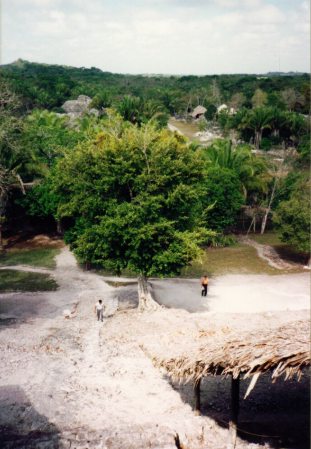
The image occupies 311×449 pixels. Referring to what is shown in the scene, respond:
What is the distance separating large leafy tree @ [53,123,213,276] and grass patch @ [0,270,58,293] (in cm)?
679

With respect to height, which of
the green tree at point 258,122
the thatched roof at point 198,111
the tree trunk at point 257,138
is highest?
the thatched roof at point 198,111

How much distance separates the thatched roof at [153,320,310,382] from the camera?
9.66m

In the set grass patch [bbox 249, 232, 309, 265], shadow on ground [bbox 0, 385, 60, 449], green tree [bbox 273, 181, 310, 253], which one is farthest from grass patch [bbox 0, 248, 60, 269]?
shadow on ground [bbox 0, 385, 60, 449]

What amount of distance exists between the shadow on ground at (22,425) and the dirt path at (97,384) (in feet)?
0.09

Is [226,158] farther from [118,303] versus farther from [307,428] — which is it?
[307,428]

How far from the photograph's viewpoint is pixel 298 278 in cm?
2947

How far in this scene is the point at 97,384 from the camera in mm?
15297

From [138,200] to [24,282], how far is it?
39.4 ft

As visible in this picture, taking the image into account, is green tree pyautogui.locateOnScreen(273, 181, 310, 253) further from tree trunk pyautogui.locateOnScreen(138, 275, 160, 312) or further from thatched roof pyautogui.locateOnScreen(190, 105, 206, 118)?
thatched roof pyautogui.locateOnScreen(190, 105, 206, 118)

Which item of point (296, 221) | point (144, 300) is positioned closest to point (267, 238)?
point (296, 221)

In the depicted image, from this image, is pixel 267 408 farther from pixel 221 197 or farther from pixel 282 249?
pixel 282 249

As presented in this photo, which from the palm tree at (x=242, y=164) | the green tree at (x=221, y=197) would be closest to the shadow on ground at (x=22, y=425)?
the green tree at (x=221, y=197)

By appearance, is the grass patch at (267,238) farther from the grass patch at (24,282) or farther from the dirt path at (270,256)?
the grass patch at (24,282)

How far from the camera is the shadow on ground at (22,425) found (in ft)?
36.9
